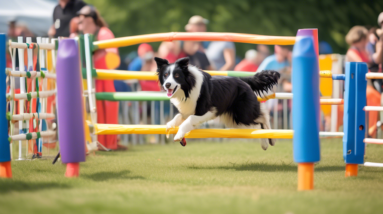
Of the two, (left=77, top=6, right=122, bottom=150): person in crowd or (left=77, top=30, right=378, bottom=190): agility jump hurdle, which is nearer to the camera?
(left=77, top=30, right=378, bottom=190): agility jump hurdle

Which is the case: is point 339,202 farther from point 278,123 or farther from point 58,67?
point 278,123

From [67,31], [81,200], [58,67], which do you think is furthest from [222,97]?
[67,31]

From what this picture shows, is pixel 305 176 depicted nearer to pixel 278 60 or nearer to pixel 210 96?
pixel 210 96

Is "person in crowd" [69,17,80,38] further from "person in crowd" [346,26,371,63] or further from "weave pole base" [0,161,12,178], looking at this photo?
"person in crowd" [346,26,371,63]

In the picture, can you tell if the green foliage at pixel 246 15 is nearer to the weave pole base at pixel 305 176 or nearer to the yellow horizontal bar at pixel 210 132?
the yellow horizontal bar at pixel 210 132

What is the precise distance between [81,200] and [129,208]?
0.35 metres

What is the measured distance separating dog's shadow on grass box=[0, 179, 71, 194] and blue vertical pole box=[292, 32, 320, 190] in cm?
169

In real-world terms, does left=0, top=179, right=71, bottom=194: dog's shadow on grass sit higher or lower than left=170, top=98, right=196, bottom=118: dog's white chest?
lower

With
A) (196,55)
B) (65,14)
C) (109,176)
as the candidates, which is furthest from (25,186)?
(196,55)

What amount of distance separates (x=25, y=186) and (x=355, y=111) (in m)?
2.69

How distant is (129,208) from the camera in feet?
8.82

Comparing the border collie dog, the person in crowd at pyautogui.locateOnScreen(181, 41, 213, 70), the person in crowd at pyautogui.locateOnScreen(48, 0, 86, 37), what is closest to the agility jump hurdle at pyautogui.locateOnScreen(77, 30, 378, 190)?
the border collie dog

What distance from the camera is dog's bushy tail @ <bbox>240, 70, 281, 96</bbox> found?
16.1 ft

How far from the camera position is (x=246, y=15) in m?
15.2
